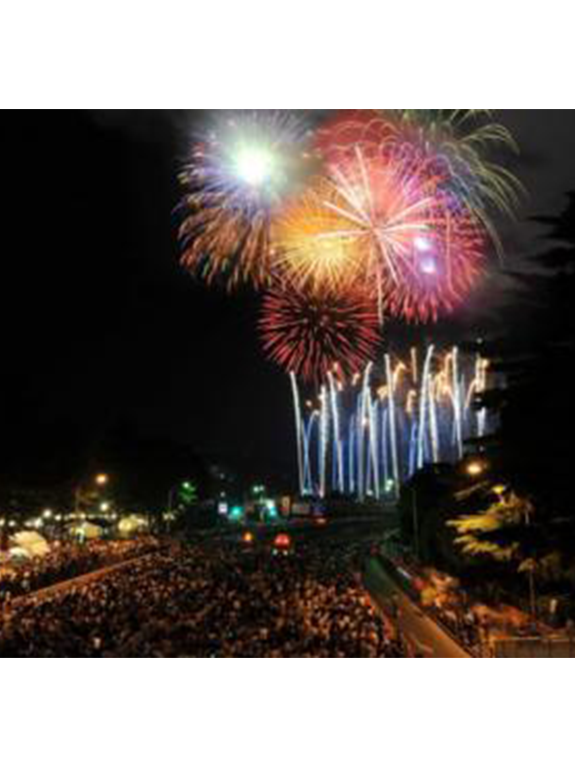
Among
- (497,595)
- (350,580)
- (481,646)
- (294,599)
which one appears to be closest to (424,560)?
(350,580)

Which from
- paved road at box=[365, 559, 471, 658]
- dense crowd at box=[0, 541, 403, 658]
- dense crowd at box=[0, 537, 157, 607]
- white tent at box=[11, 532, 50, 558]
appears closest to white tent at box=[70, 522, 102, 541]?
white tent at box=[11, 532, 50, 558]

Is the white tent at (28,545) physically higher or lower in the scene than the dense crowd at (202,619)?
higher

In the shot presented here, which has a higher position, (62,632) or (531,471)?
(531,471)

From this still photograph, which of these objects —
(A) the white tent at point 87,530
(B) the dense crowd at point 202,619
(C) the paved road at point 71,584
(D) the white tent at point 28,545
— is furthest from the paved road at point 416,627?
(A) the white tent at point 87,530

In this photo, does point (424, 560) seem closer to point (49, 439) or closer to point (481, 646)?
point (481, 646)

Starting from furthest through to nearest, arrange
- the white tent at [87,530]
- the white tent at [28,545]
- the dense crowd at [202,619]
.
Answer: the white tent at [87,530] → the white tent at [28,545] → the dense crowd at [202,619]

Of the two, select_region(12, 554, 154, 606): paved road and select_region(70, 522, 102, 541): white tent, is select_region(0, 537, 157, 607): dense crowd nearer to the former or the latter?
select_region(12, 554, 154, 606): paved road

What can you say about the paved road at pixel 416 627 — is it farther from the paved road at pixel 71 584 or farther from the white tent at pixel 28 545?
the white tent at pixel 28 545
